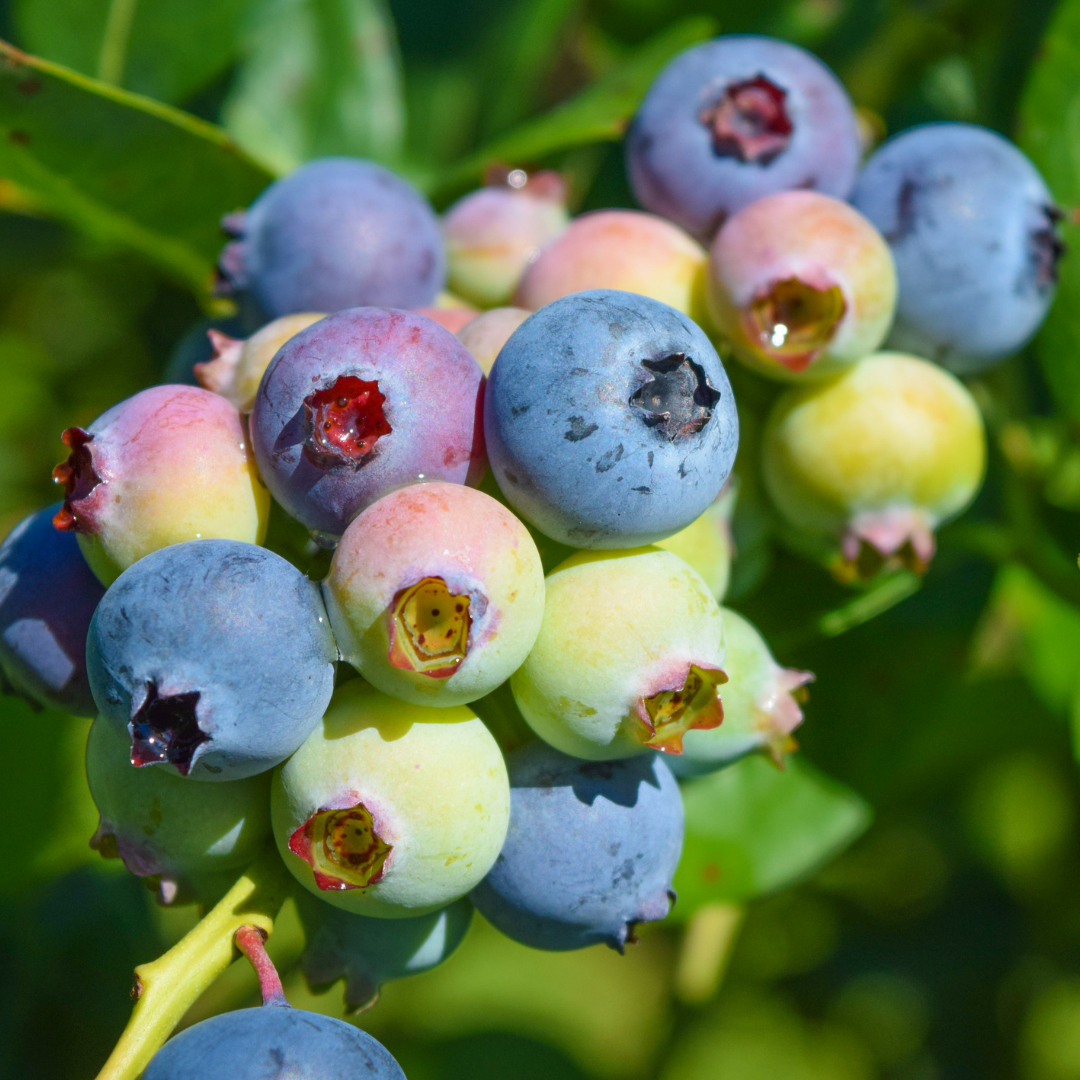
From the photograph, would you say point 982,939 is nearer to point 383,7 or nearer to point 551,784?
point 551,784

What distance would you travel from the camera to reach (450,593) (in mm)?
739

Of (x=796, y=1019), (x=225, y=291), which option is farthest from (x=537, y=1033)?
(x=225, y=291)

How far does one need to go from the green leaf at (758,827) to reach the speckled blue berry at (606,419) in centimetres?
66

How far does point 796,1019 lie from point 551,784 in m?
1.69

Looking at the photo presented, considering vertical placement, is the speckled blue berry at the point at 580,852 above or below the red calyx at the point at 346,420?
below

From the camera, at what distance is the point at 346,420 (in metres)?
0.80

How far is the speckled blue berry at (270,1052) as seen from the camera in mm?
715

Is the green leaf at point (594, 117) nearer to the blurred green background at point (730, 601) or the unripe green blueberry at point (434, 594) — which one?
the blurred green background at point (730, 601)

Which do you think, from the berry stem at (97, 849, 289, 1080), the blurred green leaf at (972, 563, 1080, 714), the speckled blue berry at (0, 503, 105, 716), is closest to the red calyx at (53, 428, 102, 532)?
the speckled blue berry at (0, 503, 105, 716)

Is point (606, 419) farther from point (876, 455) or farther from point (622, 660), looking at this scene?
point (876, 455)

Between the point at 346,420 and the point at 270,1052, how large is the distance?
44 centimetres

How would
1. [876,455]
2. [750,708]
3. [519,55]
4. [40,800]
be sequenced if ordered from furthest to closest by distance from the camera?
[519,55] < [40,800] < [876,455] < [750,708]

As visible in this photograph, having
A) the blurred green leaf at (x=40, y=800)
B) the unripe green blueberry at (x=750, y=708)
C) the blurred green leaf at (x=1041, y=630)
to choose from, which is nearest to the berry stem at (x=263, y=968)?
the unripe green blueberry at (x=750, y=708)

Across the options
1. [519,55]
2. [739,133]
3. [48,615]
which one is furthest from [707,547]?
[519,55]
